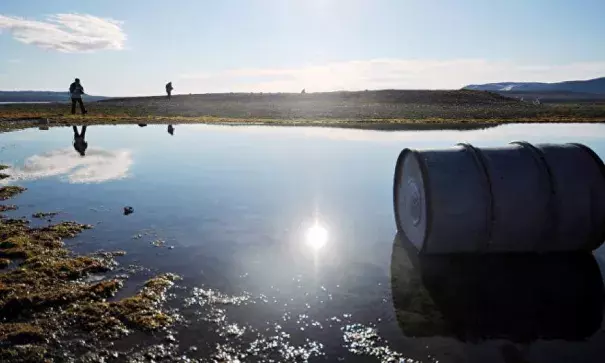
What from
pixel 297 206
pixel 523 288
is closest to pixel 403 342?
pixel 523 288

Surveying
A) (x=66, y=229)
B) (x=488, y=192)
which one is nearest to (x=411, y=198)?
(x=488, y=192)

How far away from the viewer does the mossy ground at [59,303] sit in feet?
18.5

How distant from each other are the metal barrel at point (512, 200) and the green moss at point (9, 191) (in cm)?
1165

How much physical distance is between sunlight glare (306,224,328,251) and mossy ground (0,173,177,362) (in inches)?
115

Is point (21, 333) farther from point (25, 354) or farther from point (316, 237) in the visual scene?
point (316, 237)

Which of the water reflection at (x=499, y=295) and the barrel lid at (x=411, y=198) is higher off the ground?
the barrel lid at (x=411, y=198)

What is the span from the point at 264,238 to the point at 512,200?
4.87 meters

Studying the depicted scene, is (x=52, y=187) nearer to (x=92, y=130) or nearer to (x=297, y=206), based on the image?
(x=297, y=206)

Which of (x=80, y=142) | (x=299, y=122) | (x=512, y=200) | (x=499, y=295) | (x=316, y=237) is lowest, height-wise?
(x=499, y=295)

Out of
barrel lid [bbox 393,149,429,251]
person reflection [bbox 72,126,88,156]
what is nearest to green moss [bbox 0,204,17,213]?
person reflection [bbox 72,126,88,156]

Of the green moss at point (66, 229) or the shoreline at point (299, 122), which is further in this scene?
the shoreline at point (299, 122)

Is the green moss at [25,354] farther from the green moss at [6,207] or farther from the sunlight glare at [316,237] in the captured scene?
the green moss at [6,207]

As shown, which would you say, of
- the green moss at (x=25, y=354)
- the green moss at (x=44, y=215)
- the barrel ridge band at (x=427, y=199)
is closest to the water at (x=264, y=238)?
the green moss at (x=44, y=215)

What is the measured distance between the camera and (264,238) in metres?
9.48
